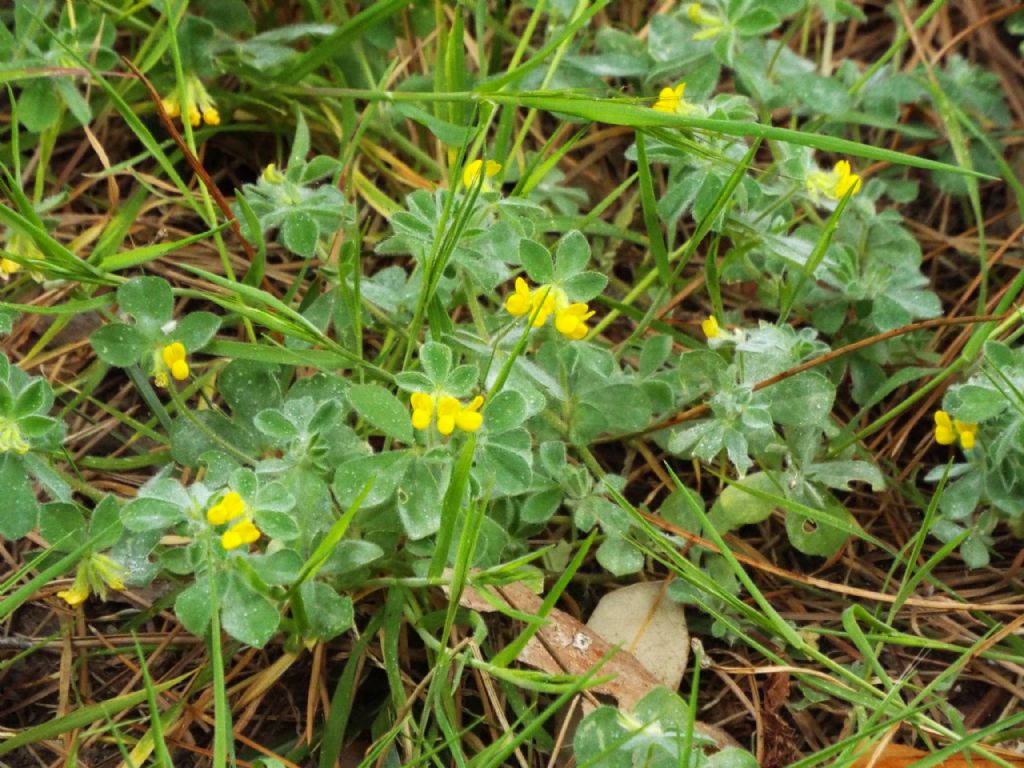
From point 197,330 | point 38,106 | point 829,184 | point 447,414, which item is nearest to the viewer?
point 447,414

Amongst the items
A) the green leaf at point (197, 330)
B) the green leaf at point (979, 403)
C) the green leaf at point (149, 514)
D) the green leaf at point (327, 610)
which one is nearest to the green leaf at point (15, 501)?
the green leaf at point (149, 514)

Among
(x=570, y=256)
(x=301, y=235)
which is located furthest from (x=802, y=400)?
(x=301, y=235)

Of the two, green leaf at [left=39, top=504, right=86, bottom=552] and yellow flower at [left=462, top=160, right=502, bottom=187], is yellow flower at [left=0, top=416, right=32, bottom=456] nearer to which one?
green leaf at [left=39, top=504, right=86, bottom=552]

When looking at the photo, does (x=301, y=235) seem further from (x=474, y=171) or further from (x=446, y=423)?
(x=446, y=423)

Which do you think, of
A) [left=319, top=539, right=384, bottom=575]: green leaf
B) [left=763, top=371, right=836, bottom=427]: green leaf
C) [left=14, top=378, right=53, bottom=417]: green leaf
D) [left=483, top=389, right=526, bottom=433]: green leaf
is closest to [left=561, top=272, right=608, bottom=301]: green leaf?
[left=483, top=389, right=526, bottom=433]: green leaf

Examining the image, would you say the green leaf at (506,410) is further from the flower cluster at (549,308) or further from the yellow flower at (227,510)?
the yellow flower at (227,510)

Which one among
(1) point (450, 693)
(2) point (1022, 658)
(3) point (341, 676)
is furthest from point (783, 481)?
(3) point (341, 676)

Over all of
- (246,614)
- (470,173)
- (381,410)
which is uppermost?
(470,173)
